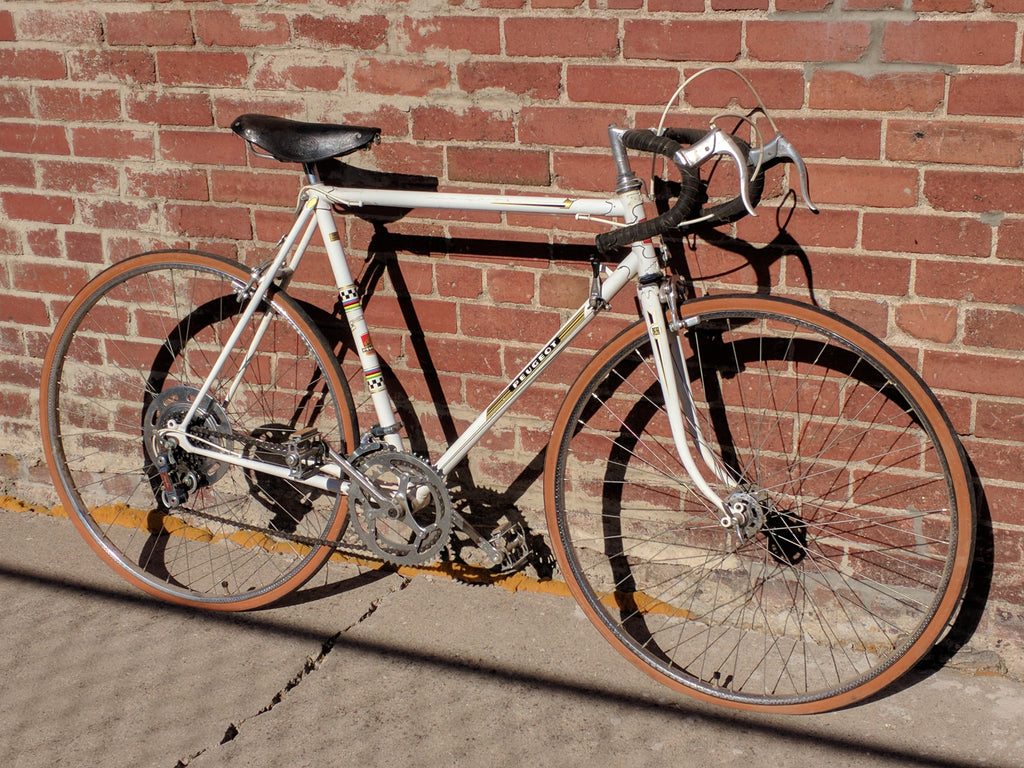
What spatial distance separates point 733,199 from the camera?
2615 millimetres

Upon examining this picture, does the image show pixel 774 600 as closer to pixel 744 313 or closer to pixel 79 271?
pixel 744 313

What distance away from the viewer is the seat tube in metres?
2.95

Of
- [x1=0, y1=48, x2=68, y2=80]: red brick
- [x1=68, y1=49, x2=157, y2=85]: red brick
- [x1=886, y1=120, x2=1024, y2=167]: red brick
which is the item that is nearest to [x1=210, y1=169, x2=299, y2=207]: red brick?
[x1=68, y1=49, x2=157, y2=85]: red brick

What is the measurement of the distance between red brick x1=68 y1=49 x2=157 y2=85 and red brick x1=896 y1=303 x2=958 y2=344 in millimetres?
2273

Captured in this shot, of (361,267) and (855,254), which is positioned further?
(361,267)

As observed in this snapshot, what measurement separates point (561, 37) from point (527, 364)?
2.82 feet

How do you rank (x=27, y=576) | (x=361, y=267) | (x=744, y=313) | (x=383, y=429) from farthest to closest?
(x=27, y=576) → (x=361, y=267) → (x=383, y=429) → (x=744, y=313)

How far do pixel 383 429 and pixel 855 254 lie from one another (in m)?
1.32

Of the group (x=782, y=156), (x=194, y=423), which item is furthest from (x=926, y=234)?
(x=194, y=423)

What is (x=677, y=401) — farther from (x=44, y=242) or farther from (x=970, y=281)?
(x=44, y=242)

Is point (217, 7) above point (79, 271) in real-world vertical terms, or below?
above

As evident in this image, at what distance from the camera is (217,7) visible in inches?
124

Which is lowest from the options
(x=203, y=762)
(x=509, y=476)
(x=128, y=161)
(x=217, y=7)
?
(x=203, y=762)

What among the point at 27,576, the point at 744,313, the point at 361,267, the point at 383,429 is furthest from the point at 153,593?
the point at 744,313
